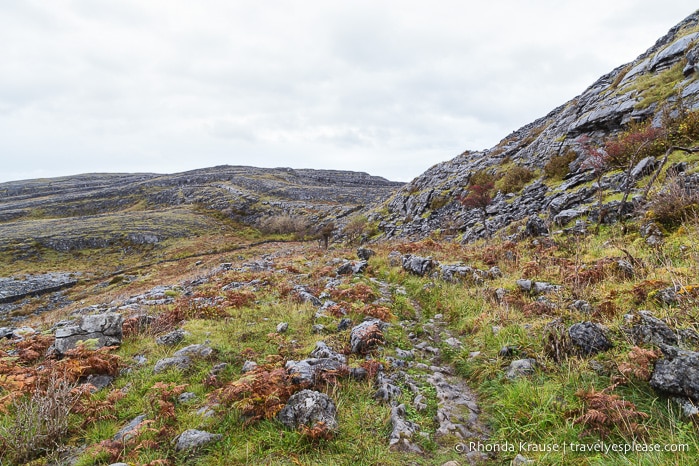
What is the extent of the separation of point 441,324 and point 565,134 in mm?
27730

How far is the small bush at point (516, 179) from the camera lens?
85.0 feet

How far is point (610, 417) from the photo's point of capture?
3730 mm

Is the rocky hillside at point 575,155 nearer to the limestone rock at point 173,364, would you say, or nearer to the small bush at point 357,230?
the small bush at point 357,230

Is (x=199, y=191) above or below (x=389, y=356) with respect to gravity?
above

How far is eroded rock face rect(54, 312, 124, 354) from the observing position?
6828 millimetres

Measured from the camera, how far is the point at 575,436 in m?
3.79

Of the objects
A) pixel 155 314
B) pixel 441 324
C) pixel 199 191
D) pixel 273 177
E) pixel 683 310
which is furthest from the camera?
pixel 273 177

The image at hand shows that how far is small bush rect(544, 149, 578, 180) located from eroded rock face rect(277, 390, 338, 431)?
973 inches

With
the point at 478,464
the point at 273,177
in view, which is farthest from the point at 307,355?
the point at 273,177

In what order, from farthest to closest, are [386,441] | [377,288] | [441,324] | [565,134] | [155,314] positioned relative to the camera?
[565,134], [377,288], [155,314], [441,324], [386,441]

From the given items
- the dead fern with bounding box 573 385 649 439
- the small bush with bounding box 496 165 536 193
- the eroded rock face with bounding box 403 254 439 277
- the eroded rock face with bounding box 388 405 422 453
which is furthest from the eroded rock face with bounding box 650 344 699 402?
the small bush with bounding box 496 165 536 193

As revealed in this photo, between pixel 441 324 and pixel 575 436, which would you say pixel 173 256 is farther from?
pixel 575 436

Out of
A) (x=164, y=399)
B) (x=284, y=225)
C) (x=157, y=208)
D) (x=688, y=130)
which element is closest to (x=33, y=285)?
(x=284, y=225)

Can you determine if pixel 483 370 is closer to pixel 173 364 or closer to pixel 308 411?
pixel 308 411
